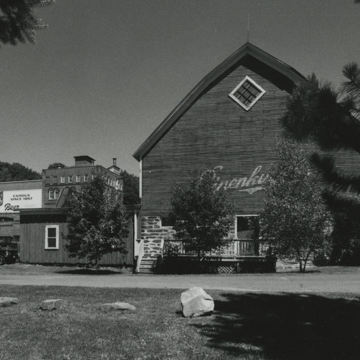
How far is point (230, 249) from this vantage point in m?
20.2

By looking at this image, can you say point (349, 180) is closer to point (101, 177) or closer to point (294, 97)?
point (294, 97)

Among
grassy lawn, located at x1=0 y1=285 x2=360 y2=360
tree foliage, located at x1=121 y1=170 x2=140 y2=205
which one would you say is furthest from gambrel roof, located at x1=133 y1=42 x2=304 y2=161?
tree foliage, located at x1=121 y1=170 x2=140 y2=205

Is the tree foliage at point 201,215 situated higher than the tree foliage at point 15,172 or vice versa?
the tree foliage at point 15,172

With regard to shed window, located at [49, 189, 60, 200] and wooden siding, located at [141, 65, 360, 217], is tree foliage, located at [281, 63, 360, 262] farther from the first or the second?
shed window, located at [49, 189, 60, 200]

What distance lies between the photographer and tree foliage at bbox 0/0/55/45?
206 inches

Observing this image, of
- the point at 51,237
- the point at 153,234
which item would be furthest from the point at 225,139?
the point at 51,237

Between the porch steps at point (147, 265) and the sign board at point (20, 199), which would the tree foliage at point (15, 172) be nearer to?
the sign board at point (20, 199)

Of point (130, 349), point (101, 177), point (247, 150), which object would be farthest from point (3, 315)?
point (247, 150)

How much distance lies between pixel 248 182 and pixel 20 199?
5213 cm

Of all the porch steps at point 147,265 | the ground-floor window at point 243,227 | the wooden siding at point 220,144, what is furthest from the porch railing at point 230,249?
the wooden siding at point 220,144

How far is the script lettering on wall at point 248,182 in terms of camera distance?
2164cm

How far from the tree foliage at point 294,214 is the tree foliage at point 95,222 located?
21.4ft

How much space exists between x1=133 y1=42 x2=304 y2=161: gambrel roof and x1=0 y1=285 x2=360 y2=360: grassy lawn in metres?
14.5

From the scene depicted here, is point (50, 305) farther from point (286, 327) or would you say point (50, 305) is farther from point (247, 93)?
point (247, 93)
